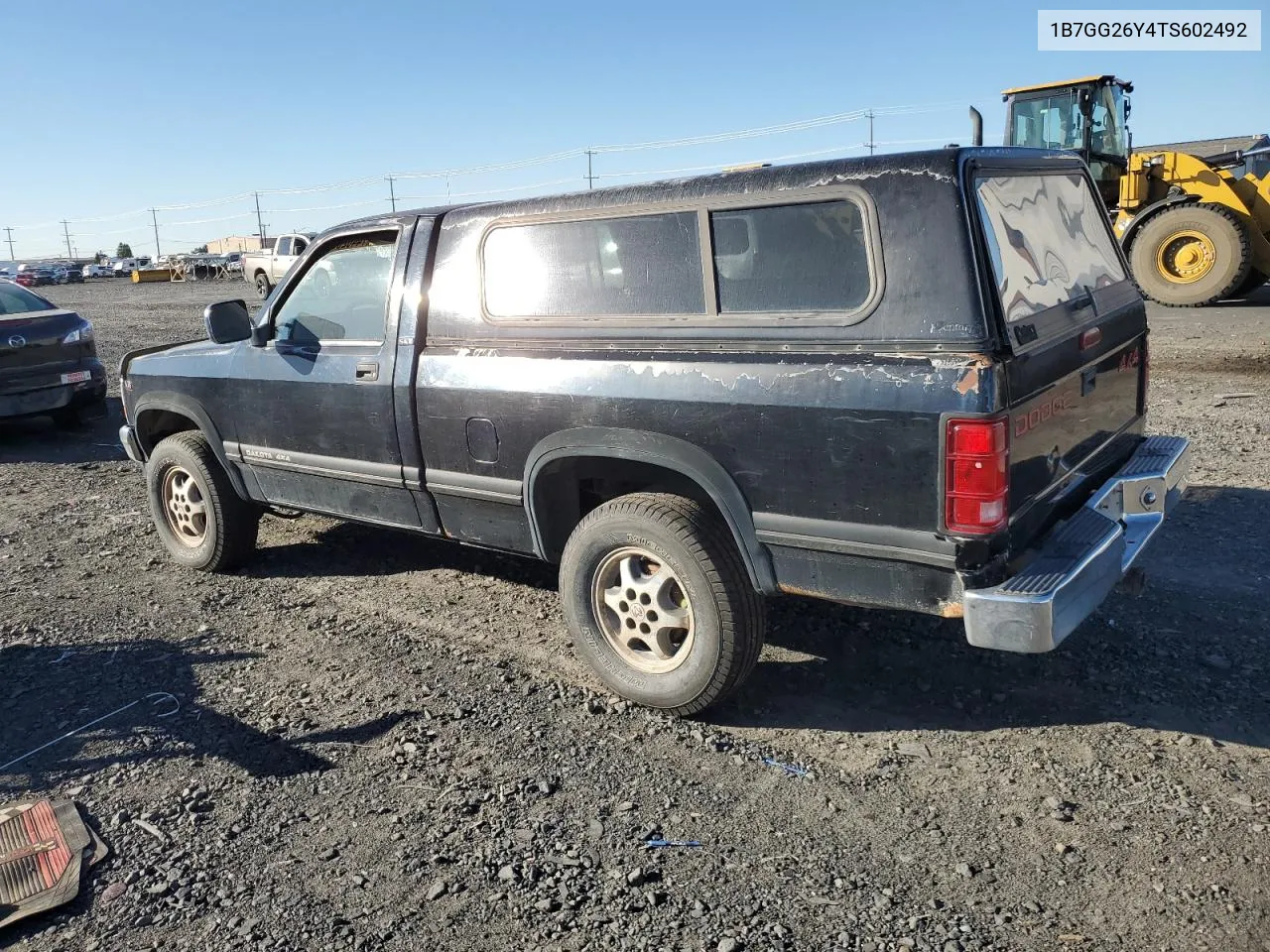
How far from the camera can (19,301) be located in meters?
9.91

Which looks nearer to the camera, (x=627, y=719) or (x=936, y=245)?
(x=936, y=245)

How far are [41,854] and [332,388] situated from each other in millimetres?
2305

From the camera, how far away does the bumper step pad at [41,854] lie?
114 inches

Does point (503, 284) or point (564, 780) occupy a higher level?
point (503, 284)

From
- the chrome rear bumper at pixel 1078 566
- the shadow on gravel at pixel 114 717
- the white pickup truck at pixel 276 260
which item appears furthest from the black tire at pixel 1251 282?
the white pickup truck at pixel 276 260

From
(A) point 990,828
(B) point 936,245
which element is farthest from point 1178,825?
(B) point 936,245

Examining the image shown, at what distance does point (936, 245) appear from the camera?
3.05 m

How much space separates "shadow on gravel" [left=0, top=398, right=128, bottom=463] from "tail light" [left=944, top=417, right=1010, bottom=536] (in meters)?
8.15

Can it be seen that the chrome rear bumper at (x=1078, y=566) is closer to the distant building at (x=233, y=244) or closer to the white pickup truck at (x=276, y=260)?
the white pickup truck at (x=276, y=260)

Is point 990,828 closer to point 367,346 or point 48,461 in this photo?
point 367,346

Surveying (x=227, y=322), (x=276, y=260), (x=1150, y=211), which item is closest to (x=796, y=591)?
(x=227, y=322)

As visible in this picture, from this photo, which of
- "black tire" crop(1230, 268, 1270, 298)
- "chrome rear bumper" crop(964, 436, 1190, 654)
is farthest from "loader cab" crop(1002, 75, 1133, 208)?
"chrome rear bumper" crop(964, 436, 1190, 654)

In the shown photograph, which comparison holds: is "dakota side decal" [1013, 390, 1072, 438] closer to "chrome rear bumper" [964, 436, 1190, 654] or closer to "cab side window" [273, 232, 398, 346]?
"chrome rear bumper" [964, 436, 1190, 654]

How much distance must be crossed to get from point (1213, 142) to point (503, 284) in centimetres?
3294
